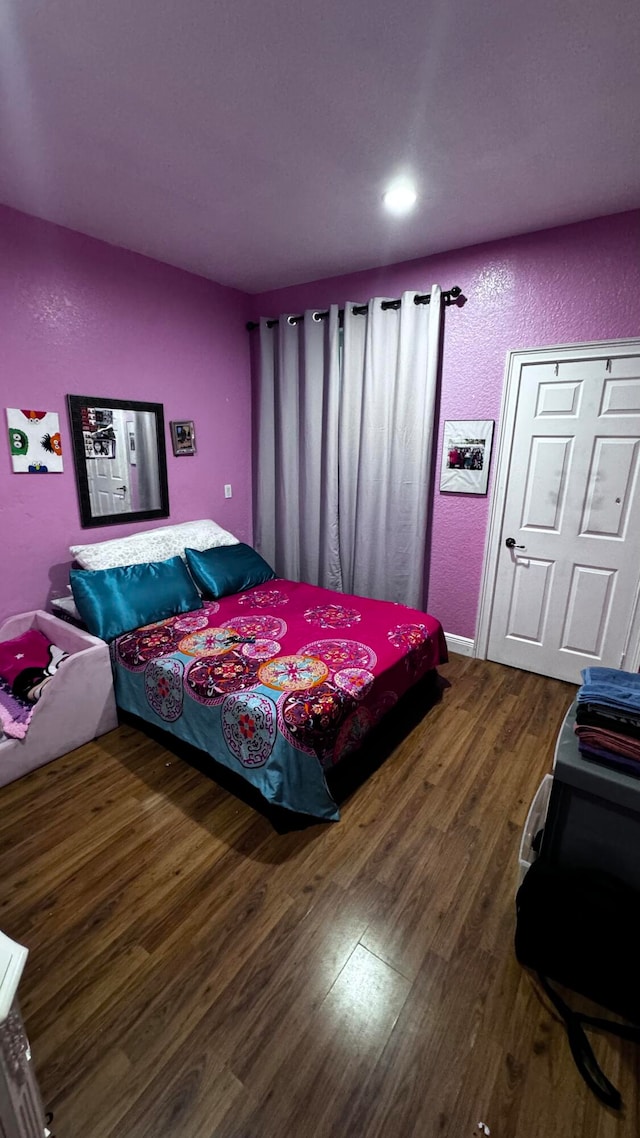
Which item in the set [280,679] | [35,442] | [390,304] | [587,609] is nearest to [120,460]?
[35,442]

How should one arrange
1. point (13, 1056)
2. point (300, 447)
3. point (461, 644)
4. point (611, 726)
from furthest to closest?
point (300, 447) < point (461, 644) < point (611, 726) < point (13, 1056)

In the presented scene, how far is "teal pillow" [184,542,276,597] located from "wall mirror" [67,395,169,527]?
1.64 feet

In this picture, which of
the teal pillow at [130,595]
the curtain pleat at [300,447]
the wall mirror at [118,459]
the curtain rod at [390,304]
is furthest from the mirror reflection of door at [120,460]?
the curtain rod at [390,304]

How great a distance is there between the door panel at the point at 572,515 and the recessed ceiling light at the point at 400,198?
108cm

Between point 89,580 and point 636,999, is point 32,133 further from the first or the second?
point 636,999

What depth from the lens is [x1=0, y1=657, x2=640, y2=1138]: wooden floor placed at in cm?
107

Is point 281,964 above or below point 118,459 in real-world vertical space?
below

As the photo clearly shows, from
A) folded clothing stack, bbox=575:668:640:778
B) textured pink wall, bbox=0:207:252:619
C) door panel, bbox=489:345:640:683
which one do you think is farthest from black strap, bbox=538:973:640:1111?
textured pink wall, bbox=0:207:252:619

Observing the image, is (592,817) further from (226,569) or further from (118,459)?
(118,459)

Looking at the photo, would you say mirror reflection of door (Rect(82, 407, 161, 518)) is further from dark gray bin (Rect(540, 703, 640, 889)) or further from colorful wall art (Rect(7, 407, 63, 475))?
dark gray bin (Rect(540, 703, 640, 889))

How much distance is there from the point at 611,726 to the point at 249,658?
147cm

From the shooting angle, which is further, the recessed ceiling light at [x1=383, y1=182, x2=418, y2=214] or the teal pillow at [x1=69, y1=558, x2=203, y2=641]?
the teal pillow at [x1=69, y1=558, x2=203, y2=641]

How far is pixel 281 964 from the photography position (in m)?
1.36

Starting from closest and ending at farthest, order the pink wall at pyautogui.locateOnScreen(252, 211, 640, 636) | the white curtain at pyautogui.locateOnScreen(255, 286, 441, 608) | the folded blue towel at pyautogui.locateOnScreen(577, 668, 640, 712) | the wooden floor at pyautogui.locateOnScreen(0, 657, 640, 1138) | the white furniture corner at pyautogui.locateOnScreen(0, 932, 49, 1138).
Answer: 1. the white furniture corner at pyautogui.locateOnScreen(0, 932, 49, 1138)
2. the wooden floor at pyautogui.locateOnScreen(0, 657, 640, 1138)
3. the folded blue towel at pyautogui.locateOnScreen(577, 668, 640, 712)
4. the pink wall at pyautogui.locateOnScreen(252, 211, 640, 636)
5. the white curtain at pyautogui.locateOnScreen(255, 286, 441, 608)
